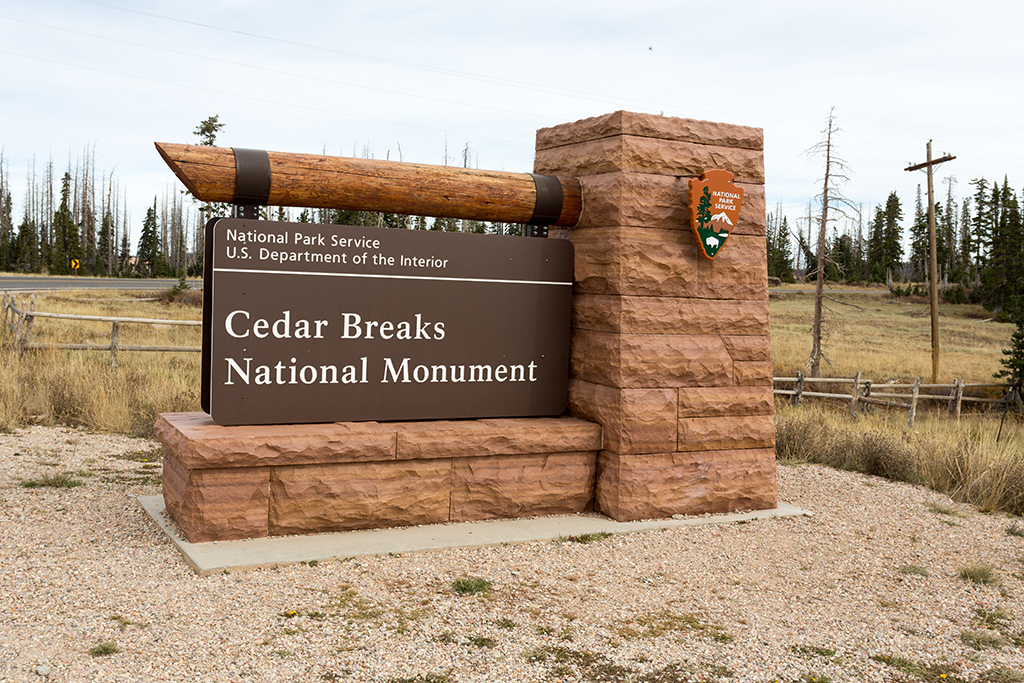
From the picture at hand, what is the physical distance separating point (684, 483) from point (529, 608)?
2.30 metres

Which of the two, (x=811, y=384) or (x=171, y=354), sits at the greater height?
(x=171, y=354)

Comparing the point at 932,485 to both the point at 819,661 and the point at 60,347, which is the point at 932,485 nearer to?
the point at 819,661

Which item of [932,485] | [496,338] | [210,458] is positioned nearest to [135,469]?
[210,458]

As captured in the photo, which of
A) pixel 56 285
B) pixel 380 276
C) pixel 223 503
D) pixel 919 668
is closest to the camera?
pixel 919 668

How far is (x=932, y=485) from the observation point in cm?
774

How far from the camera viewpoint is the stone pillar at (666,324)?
6.00 m

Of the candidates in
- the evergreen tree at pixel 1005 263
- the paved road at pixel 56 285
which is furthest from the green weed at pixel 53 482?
the evergreen tree at pixel 1005 263

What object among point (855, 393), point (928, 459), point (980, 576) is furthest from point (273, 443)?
point (855, 393)

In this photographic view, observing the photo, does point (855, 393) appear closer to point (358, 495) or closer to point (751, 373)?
point (751, 373)

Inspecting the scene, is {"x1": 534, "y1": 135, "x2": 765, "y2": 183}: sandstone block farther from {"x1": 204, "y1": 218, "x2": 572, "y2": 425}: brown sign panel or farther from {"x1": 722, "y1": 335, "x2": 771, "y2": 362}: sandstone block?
{"x1": 722, "y1": 335, "x2": 771, "y2": 362}: sandstone block

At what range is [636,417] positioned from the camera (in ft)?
19.6

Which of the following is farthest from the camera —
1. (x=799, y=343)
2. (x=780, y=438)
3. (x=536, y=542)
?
(x=799, y=343)

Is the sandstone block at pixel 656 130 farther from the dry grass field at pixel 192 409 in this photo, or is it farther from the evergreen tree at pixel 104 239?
the evergreen tree at pixel 104 239

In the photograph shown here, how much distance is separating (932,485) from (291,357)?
6.05 meters
